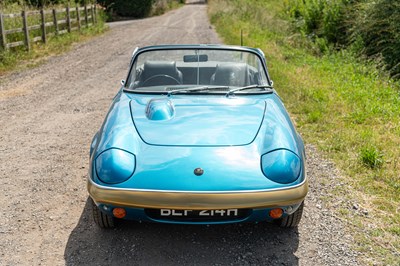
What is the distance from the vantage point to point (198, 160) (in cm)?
300

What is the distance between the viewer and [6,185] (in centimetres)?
436

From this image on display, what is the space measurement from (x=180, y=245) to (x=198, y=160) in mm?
729

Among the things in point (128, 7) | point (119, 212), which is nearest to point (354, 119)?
point (119, 212)

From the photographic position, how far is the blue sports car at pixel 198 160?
2.83 m

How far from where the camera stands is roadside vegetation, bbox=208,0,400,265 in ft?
11.9

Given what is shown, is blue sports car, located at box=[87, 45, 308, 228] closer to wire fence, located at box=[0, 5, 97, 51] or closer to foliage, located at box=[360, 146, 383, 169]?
Result: foliage, located at box=[360, 146, 383, 169]

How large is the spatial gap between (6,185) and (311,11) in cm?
1431

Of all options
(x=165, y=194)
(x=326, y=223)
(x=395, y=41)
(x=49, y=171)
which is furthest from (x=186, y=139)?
(x=395, y=41)

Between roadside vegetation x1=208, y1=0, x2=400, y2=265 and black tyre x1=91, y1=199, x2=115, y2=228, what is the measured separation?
194 cm

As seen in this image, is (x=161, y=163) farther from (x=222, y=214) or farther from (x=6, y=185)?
(x=6, y=185)

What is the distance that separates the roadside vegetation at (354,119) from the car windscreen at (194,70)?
1.52m

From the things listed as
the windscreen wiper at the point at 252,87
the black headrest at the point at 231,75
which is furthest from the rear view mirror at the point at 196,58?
the windscreen wiper at the point at 252,87

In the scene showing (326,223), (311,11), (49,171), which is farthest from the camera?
(311,11)

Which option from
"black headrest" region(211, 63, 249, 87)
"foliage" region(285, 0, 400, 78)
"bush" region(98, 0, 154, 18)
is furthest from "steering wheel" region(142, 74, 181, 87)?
"bush" region(98, 0, 154, 18)
